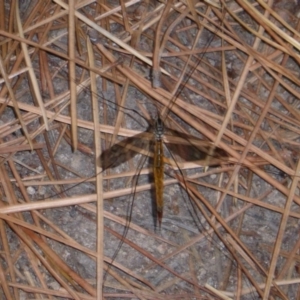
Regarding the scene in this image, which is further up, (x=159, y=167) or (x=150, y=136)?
(x=150, y=136)

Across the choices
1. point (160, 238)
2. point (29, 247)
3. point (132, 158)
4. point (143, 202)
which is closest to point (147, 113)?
point (132, 158)

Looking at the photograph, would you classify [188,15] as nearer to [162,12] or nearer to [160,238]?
[162,12]

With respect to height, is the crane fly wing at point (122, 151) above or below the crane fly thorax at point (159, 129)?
below

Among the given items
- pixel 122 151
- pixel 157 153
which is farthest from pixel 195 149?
pixel 122 151

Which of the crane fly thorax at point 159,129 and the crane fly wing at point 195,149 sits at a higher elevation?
the crane fly thorax at point 159,129

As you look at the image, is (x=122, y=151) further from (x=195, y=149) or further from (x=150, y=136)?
(x=195, y=149)
